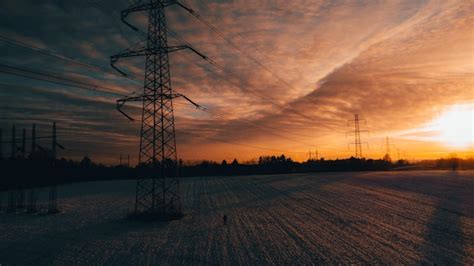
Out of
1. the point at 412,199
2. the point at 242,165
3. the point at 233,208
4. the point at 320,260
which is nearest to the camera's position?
the point at 320,260

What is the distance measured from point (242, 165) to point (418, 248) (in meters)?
99.0

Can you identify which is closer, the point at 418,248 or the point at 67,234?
the point at 418,248

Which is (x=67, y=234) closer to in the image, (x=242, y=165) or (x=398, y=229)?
(x=398, y=229)

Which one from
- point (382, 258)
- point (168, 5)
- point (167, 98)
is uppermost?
point (168, 5)

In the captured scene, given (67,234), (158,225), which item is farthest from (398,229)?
(67,234)

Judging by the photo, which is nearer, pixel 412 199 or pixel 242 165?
pixel 412 199

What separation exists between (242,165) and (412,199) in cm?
8076

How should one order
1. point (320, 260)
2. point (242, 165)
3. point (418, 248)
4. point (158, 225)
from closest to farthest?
point (320, 260) → point (418, 248) → point (158, 225) → point (242, 165)

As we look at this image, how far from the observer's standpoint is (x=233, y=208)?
33.2 meters

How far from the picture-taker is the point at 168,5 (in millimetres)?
26578

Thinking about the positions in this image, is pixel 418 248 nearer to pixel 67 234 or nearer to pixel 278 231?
pixel 278 231

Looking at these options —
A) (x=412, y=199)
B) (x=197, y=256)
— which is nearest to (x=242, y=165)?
(x=412, y=199)

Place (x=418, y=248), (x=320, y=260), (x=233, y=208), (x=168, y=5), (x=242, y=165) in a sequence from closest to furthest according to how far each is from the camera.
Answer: (x=320, y=260)
(x=418, y=248)
(x=168, y=5)
(x=233, y=208)
(x=242, y=165)

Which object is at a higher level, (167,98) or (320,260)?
(167,98)
